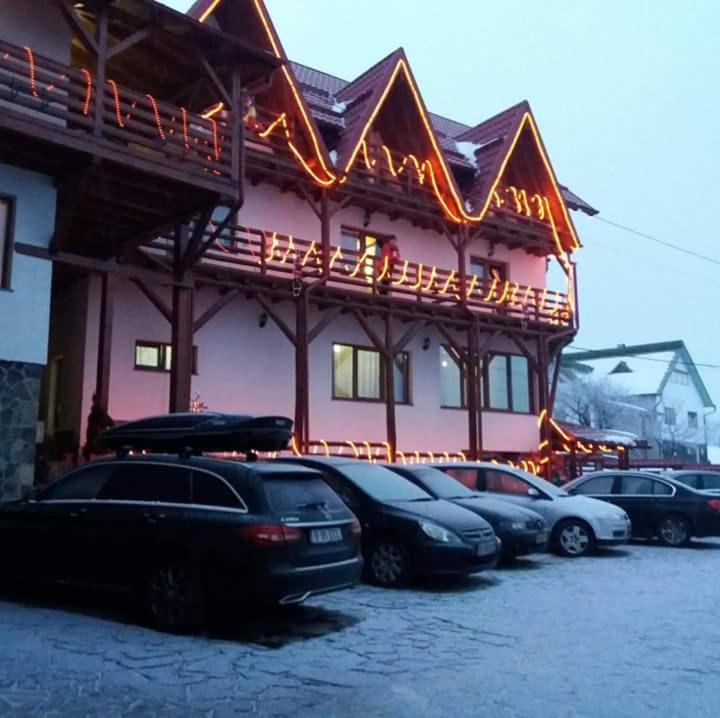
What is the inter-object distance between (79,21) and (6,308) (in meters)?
4.25

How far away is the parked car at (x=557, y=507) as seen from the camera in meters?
13.2

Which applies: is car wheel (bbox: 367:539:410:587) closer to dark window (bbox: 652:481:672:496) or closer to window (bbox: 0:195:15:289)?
window (bbox: 0:195:15:289)

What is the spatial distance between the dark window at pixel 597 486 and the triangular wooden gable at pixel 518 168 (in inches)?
352

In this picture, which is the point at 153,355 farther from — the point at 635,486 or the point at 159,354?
the point at 635,486

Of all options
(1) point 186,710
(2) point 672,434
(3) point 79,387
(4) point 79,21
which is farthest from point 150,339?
(2) point 672,434

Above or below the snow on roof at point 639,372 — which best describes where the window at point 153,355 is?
below

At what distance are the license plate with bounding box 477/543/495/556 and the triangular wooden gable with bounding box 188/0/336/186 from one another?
1100cm

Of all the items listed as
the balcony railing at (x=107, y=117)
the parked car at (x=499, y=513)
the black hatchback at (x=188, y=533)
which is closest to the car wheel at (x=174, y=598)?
the black hatchback at (x=188, y=533)

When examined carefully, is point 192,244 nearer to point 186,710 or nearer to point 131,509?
point 131,509

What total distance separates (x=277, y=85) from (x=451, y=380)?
932 cm

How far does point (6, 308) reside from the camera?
11609 mm

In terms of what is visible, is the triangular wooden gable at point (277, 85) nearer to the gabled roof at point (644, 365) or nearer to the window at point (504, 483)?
the window at point (504, 483)

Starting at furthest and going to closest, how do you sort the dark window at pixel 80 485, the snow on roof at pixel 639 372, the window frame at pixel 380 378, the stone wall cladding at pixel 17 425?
the snow on roof at pixel 639 372
the window frame at pixel 380 378
the stone wall cladding at pixel 17 425
the dark window at pixel 80 485

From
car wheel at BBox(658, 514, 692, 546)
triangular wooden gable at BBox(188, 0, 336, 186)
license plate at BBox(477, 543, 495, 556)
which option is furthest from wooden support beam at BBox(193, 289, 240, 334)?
car wheel at BBox(658, 514, 692, 546)
